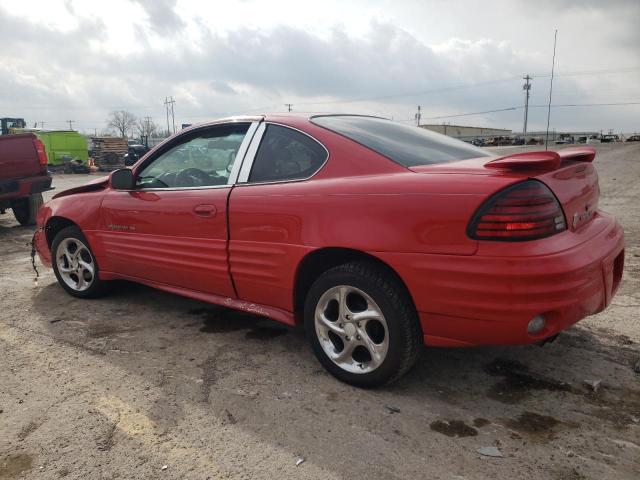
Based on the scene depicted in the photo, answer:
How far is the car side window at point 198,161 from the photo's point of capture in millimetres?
3443

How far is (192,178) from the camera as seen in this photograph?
3654 millimetres

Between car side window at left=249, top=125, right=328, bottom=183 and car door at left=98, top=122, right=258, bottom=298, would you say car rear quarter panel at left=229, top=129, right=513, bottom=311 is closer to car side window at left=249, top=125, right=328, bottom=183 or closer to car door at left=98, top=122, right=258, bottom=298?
car side window at left=249, top=125, right=328, bottom=183

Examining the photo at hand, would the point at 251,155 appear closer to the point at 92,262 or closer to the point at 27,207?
the point at 92,262

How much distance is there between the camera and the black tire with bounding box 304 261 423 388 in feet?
8.38

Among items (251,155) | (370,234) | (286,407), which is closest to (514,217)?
(370,234)

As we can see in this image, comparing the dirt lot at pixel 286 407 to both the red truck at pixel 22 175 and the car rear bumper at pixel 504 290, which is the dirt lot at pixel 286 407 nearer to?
the car rear bumper at pixel 504 290

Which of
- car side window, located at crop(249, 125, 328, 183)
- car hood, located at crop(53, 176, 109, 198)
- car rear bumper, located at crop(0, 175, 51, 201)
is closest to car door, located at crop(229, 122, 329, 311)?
car side window, located at crop(249, 125, 328, 183)

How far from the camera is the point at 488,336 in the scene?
7.80 ft

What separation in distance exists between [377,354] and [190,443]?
1.02 metres

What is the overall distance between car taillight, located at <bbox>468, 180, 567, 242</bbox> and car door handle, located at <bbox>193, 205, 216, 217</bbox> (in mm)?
1708

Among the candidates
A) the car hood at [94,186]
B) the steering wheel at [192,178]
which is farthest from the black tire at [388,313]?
the car hood at [94,186]

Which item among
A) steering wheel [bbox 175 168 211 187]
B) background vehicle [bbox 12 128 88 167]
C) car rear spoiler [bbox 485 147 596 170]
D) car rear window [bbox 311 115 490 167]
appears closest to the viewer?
car rear spoiler [bbox 485 147 596 170]

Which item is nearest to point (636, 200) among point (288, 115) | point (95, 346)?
point (288, 115)

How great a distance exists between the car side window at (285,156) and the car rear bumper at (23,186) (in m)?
7.06
